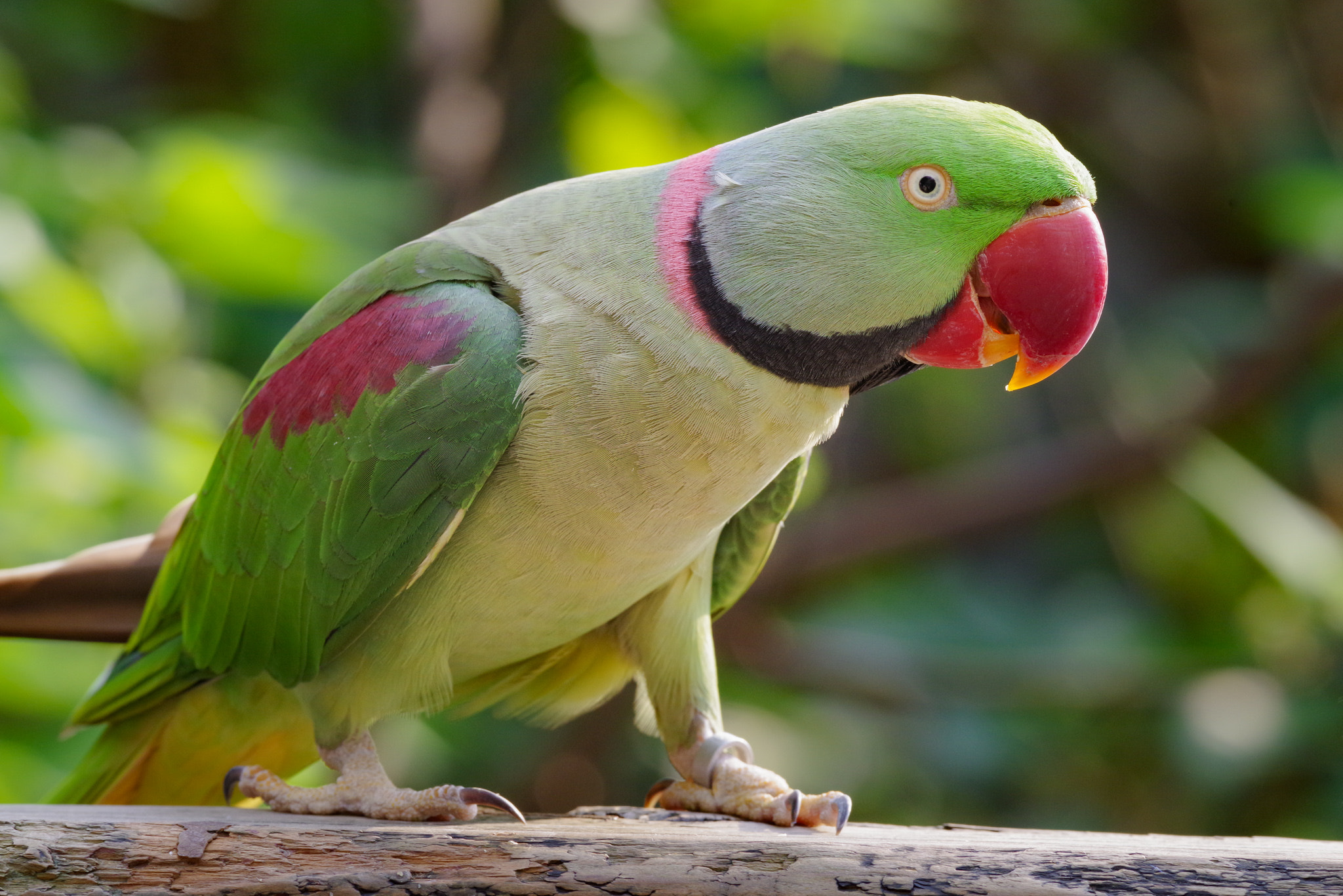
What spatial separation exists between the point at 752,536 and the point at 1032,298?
790 millimetres

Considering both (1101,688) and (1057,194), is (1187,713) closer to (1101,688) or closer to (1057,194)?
(1101,688)

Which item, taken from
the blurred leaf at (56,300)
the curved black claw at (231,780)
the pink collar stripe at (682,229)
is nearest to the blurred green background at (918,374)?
the blurred leaf at (56,300)

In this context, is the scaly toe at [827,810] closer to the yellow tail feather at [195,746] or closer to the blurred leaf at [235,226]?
the yellow tail feather at [195,746]

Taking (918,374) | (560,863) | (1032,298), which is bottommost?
(560,863)

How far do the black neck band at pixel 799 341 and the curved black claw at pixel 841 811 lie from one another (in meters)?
0.69

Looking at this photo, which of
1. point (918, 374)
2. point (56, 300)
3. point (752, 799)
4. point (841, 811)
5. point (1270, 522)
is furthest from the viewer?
point (918, 374)

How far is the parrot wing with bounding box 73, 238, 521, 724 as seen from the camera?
185 cm

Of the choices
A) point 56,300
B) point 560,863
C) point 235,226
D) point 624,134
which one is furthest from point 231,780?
point 624,134

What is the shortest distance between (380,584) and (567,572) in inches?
12.0

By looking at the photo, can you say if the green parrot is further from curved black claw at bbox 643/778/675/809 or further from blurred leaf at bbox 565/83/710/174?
blurred leaf at bbox 565/83/710/174

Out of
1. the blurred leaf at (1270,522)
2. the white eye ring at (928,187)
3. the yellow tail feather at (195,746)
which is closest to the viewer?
the white eye ring at (928,187)

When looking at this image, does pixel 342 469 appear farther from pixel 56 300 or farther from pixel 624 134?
pixel 624 134

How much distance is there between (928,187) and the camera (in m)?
1.75

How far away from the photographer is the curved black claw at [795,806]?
1993 mm
